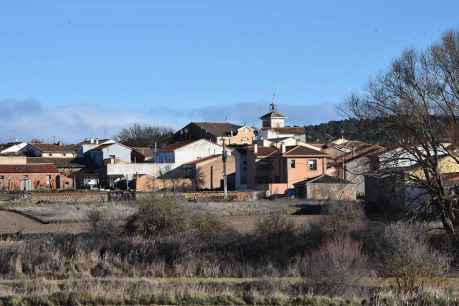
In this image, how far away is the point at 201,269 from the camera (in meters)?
25.7

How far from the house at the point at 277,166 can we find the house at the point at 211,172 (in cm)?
85

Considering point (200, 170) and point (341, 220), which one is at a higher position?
point (200, 170)

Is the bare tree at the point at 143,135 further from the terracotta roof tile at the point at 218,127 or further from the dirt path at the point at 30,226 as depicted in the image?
the dirt path at the point at 30,226

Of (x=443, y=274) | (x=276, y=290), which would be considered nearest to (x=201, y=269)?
(x=276, y=290)

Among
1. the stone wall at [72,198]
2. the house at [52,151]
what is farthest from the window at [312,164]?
the house at [52,151]

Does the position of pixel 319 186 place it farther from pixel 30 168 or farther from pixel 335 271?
pixel 335 271

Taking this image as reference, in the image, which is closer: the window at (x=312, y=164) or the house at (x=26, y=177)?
the window at (x=312, y=164)

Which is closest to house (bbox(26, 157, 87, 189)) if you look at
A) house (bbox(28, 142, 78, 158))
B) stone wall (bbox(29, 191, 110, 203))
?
house (bbox(28, 142, 78, 158))

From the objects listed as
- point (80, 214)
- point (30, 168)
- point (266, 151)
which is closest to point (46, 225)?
point (80, 214)

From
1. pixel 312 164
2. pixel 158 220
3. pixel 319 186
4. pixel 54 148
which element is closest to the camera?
pixel 158 220

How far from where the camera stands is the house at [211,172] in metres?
84.2

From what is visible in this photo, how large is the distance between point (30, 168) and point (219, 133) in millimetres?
30568

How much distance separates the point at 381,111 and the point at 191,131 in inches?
3194

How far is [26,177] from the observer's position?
85.3 meters
